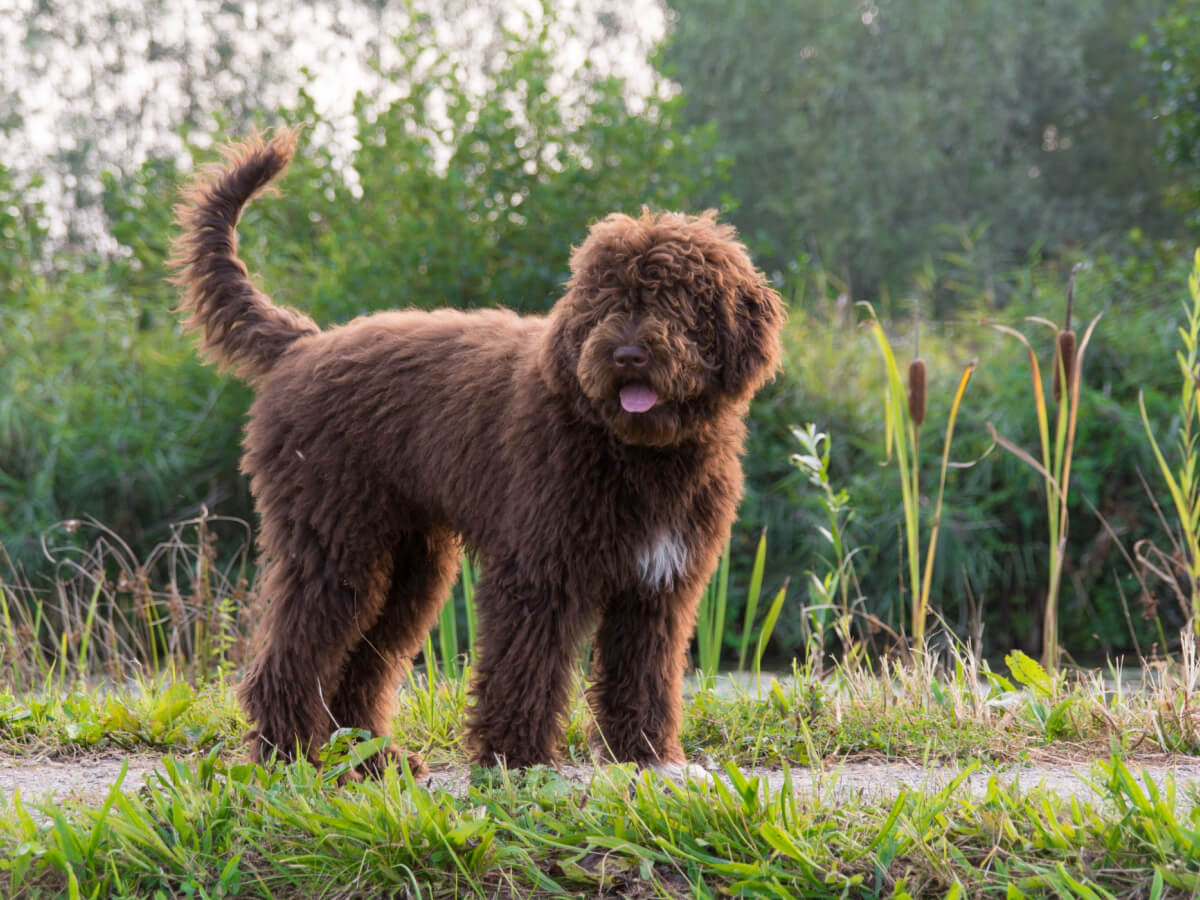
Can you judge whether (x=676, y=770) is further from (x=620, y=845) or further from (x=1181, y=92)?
(x=1181, y=92)

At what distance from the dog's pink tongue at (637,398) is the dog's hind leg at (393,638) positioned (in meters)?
1.36

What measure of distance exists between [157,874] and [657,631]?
1.75 meters

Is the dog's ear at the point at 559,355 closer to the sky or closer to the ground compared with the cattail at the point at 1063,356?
closer to the ground

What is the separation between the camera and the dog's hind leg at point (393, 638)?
4.85 m

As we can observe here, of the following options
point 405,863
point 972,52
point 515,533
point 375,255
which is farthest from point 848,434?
point 972,52

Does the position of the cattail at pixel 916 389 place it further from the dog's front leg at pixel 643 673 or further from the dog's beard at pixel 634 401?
the dog's beard at pixel 634 401

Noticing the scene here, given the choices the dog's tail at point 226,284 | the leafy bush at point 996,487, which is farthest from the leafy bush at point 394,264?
the dog's tail at point 226,284

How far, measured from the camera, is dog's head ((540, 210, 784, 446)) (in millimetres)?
3688

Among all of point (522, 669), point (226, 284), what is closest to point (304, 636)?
point (522, 669)

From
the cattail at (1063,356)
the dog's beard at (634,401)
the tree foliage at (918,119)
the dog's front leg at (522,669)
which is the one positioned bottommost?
the dog's front leg at (522,669)

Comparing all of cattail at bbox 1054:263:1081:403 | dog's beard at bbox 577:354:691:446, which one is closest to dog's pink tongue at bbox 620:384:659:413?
dog's beard at bbox 577:354:691:446

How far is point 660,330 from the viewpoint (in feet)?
12.1

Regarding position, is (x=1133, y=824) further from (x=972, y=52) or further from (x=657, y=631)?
(x=972, y=52)

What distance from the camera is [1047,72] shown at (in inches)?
1128
